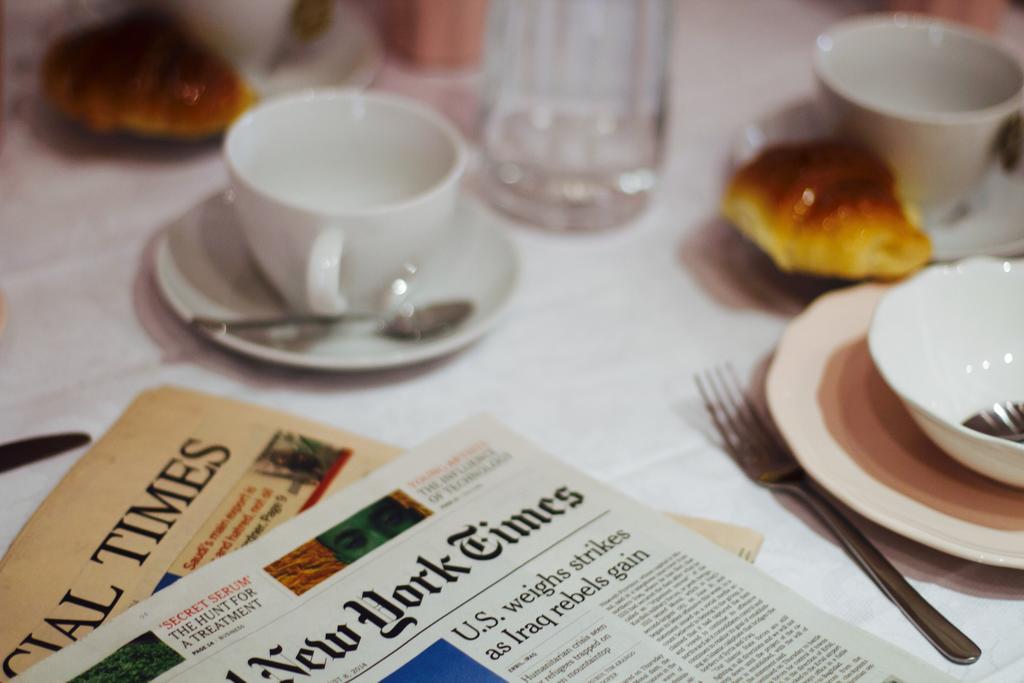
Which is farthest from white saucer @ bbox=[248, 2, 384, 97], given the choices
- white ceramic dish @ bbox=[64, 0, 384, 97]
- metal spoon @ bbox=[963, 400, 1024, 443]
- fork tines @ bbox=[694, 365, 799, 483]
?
metal spoon @ bbox=[963, 400, 1024, 443]

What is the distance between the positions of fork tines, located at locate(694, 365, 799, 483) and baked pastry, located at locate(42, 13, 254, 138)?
436mm

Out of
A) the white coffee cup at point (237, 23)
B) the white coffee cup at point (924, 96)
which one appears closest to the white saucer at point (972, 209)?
the white coffee cup at point (924, 96)

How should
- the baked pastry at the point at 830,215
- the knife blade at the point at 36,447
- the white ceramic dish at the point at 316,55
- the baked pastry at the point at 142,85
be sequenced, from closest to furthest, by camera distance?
the knife blade at the point at 36,447 → the baked pastry at the point at 830,215 → the baked pastry at the point at 142,85 → the white ceramic dish at the point at 316,55

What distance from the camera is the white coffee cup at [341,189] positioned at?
604mm

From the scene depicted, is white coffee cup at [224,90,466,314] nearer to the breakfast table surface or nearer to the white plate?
the breakfast table surface

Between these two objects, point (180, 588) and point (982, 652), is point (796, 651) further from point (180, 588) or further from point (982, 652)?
point (180, 588)

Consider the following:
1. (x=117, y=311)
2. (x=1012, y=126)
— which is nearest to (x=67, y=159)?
(x=117, y=311)

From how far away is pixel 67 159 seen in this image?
81 cm

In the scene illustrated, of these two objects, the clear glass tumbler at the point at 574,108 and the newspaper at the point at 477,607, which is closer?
the newspaper at the point at 477,607

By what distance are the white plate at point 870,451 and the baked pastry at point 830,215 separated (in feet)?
0.12

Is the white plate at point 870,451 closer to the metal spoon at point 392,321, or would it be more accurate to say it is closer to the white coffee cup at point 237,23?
the metal spoon at point 392,321

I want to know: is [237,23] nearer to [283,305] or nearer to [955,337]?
[283,305]

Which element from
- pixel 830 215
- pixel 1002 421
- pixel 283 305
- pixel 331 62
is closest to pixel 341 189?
pixel 283 305

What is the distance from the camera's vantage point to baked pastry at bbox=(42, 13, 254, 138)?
0.78 metres
